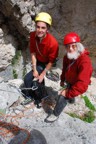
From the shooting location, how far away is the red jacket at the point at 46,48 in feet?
17.8

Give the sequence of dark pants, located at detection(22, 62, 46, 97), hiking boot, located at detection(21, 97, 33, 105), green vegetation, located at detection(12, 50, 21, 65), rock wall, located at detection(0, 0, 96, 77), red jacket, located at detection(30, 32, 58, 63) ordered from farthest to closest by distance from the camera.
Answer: green vegetation, located at detection(12, 50, 21, 65) < rock wall, located at detection(0, 0, 96, 77) < hiking boot, located at detection(21, 97, 33, 105) < dark pants, located at detection(22, 62, 46, 97) < red jacket, located at detection(30, 32, 58, 63)

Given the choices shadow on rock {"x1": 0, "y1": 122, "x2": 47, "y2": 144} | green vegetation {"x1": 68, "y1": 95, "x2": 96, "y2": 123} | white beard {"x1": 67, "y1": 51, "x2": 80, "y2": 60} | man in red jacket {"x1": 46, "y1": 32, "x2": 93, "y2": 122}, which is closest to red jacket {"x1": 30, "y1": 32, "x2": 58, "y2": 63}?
man in red jacket {"x1": 46, "y1": 32, "x2": 93, "y2": 122}

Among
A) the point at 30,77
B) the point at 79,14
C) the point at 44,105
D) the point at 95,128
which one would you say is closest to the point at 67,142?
the point at 95,128

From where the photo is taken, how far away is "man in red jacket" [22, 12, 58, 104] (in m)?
5.25

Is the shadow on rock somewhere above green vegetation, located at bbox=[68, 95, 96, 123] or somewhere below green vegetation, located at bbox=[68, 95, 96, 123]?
above

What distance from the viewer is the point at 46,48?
18.0 ft

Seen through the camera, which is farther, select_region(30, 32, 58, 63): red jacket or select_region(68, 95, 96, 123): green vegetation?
select_region(68, 95, 96, 123): green vegetation

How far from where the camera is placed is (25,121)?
550 centimetres

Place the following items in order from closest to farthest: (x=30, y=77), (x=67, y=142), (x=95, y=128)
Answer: (x=67, y=142) < (x=95, y=128) < (x=30, y=77)

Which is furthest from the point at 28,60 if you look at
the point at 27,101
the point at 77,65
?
the point at 77,65

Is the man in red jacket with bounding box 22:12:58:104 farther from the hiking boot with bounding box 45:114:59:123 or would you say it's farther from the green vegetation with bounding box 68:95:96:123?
the green vegetation with bounding box 68:95:96:123

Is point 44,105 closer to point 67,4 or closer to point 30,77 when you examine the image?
point 30,77

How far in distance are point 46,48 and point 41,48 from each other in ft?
0.48

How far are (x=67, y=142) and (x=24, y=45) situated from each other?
4852 millimetres
